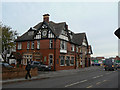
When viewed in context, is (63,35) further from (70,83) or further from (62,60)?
(70,83)

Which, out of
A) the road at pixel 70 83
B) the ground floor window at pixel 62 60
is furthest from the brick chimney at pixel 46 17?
the road at pixel 70 83

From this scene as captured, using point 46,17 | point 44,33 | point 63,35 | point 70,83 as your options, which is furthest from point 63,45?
point 70,83

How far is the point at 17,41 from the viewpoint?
36.9 m

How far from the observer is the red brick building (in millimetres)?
30484

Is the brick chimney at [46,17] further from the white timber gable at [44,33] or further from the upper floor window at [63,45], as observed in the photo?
the upper floor window at [63,45]

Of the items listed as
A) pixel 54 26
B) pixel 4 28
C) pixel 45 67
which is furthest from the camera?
pixel 54 26

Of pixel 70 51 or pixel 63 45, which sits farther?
pixel 70 51

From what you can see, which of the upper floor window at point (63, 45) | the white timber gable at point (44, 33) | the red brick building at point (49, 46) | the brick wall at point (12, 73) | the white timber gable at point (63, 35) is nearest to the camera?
the brick wall at point (12, 73)

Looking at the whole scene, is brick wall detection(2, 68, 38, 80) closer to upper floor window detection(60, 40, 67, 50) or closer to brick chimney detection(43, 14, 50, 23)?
upper floor window detection(60, 40, 67, 50)

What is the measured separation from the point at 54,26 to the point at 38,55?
7.71m

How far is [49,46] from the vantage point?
3116 cm

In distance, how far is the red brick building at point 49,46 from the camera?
100 ft

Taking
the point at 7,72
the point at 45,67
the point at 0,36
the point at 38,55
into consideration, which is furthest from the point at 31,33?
the point at 7,72

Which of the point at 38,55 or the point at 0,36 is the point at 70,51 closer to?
the point at 38,55
